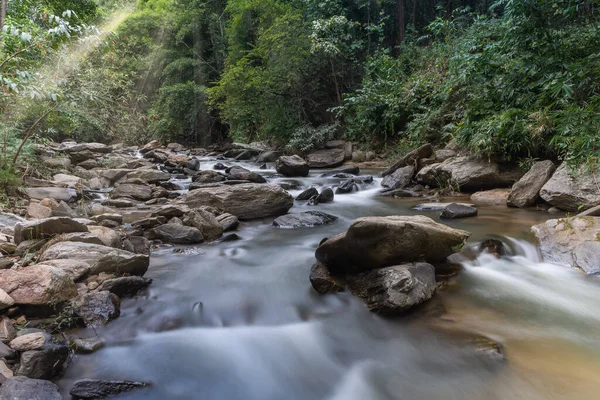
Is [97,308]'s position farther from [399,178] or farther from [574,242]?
[399,178]

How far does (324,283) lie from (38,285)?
2.45 meters

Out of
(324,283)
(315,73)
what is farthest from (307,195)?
(315,73)

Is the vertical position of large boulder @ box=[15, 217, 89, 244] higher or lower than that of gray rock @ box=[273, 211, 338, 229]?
higher

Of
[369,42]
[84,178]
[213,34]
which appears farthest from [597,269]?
[213,34]

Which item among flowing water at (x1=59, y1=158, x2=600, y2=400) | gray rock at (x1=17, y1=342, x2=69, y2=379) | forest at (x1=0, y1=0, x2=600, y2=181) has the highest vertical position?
forest at (x1=0, y1=0, x2=600, y2=181)

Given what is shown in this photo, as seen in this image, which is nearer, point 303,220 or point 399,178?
point 303,220

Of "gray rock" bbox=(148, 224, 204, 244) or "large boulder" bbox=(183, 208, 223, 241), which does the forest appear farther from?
"large boulder" bbox=(183, 208, 223, 241)

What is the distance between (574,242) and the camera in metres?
3.98

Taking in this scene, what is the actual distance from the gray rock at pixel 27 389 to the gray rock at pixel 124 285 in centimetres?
130

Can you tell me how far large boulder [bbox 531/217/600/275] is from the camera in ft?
12.2

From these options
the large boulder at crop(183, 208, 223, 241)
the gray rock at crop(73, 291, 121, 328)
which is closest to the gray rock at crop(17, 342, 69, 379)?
the gray rock at crop(73, 291, 121, 328)

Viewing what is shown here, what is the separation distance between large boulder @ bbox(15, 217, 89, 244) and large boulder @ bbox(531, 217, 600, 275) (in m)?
5.54

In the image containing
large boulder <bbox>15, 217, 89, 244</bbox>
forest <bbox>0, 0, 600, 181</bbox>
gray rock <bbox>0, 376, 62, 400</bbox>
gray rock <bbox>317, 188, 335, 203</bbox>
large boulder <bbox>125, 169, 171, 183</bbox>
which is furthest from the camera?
large boulder <bbox>125, 169, 171, 183</bbox>

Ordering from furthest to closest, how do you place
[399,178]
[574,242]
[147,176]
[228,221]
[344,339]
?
[147,176]
[399,178]
[228,221]
[574,242]
[344,339]
